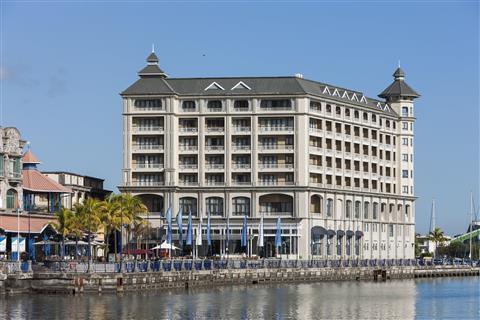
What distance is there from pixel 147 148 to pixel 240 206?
18.6 metres

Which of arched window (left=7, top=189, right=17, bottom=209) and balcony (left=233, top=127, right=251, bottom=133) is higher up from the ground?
balcony (left=233, top=127, right=251, bottom=133)

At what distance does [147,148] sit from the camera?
19500 centimetres

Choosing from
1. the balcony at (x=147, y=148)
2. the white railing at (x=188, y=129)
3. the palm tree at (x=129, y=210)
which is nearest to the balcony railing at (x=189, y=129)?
the white railing at (x=188, y=129)

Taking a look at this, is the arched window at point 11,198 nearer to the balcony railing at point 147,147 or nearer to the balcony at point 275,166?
the balcony railing at point 147,147

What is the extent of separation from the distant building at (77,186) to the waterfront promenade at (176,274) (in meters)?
32.1

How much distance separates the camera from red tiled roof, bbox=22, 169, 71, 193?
15625 cm

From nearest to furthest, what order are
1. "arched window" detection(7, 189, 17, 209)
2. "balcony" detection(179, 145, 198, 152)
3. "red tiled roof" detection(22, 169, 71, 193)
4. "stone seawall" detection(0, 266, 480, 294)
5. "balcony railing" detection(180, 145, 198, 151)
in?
"stone seawall" detection(0, 266, 480, 294)
"arched window" detection(7, 189, 17, 209)
"red tiled roof" detection(22, 169, 71, 193)
"balcony" detection(179, 145, 198, 152)
"balcony railing" detection(180, 145, 198, 151)

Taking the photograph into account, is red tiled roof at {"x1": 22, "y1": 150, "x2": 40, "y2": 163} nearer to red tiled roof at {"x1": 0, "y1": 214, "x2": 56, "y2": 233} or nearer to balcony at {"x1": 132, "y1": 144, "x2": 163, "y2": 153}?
red tiled roof at {"x1": 0, "y1": 214, "x2": 56, "y2": 233}

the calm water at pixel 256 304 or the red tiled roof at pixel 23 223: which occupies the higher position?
the red tiled roof at pixel 23 223

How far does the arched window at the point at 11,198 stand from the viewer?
14562cm

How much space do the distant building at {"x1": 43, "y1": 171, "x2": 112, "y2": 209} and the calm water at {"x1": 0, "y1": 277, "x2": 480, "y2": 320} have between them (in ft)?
136

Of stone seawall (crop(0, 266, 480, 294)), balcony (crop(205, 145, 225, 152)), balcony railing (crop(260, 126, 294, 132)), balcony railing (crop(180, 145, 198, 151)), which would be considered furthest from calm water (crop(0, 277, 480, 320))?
balcony railing (crop(180, 145, 198, 151))

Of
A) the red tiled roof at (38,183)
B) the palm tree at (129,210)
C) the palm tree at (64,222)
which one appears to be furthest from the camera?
the palm tree at (129,210)

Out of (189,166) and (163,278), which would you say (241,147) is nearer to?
(189,166)
